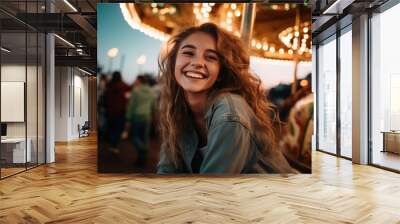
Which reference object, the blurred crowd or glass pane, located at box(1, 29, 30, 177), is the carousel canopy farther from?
glass pane, located at box(1, 29, 30, 177)

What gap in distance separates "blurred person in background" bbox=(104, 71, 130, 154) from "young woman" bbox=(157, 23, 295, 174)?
2.27ft

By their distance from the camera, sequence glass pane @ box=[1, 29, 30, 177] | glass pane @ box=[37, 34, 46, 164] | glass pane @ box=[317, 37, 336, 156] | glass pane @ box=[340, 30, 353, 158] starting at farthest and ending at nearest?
glass pane @ box=[317, 37, 336, 156]
glass pane @ box=[340, 30, 353, 158]
glass pane @ box=[37, 34, 46, 164]
glass pane @ box=[1, 29, 30, 177]

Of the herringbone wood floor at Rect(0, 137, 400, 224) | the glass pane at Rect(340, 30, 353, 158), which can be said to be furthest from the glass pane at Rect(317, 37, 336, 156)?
the herringbone wood floor at Rect(0, 137, 400, 224)

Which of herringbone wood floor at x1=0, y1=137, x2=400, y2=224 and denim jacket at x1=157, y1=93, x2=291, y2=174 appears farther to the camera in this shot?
denim jacket at x1=157, y1=93, x2=291, y2=174

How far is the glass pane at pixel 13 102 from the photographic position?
646cm

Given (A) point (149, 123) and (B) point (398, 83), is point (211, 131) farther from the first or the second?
(B) point (398, 83)

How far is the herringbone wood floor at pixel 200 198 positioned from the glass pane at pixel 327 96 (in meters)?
3.22

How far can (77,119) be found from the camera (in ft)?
58.6

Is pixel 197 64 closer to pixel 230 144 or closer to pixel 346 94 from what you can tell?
pixel 230 144

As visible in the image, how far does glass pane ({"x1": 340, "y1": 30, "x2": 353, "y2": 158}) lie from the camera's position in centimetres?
900

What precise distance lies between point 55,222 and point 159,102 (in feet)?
9.93

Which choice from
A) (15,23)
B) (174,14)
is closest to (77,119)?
(15,23)

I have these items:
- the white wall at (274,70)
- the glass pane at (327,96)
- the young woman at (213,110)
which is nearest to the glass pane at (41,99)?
the young woman at (213,110)

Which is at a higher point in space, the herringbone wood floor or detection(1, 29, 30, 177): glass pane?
detection(1, 29, 30, 177): glass pane
